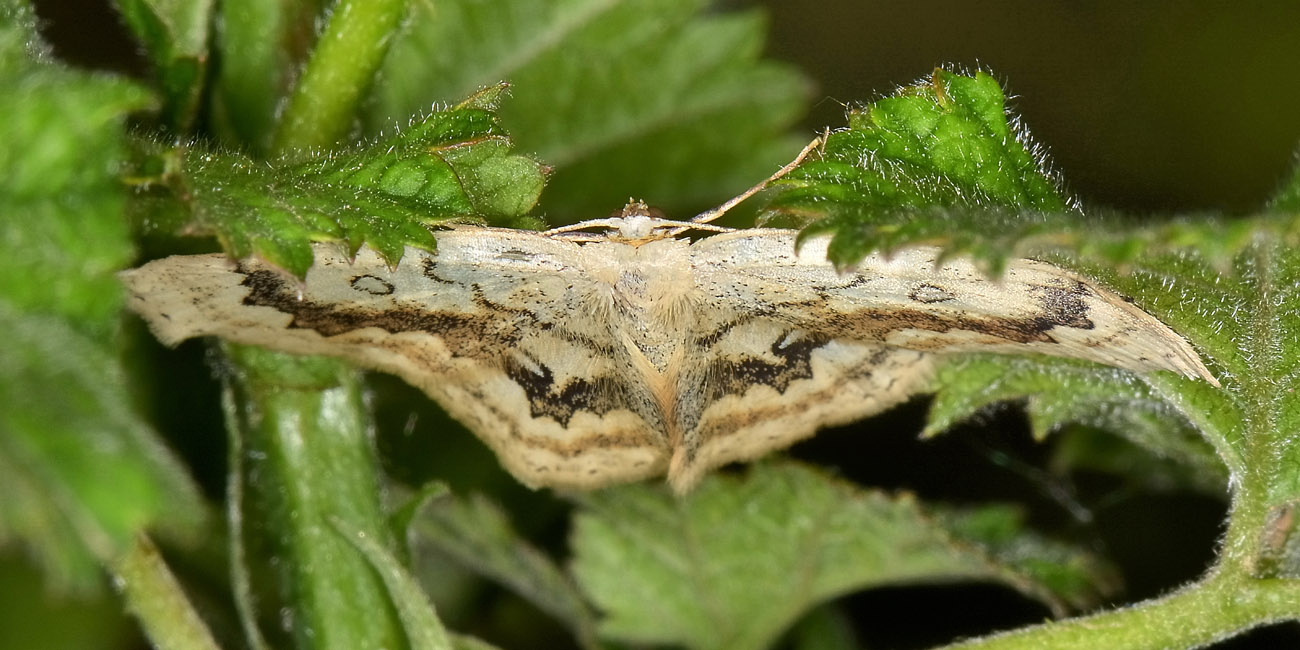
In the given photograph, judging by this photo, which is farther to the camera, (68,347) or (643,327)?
(643,327)

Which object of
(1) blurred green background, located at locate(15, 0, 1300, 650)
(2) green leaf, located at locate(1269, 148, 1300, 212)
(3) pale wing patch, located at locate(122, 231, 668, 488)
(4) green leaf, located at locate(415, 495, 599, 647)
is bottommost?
(4) green leaf, located at locate(415, 495, 599, 647)

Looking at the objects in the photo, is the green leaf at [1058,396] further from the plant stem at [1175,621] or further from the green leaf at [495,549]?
the green leaf at [495,549]

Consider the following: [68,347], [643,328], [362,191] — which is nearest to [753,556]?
[643,328]

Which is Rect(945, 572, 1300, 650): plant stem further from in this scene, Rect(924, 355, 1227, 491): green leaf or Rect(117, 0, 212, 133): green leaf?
Rect(117, 0, 212, 133): green leaf

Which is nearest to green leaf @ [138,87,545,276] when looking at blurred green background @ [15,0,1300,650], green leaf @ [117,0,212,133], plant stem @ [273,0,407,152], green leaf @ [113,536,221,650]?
plant stem @ [273,0,407,152]

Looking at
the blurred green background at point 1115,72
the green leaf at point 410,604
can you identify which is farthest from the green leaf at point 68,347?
the blurred green background at point 1115,72

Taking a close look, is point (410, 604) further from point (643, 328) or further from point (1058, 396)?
point (1058, 396)

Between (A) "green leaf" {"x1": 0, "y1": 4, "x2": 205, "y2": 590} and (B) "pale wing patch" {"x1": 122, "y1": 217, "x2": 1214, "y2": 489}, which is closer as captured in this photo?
(A) "green leaf" {"x1": 0, "y1": 4, "x2": 205, "y2": 590}
